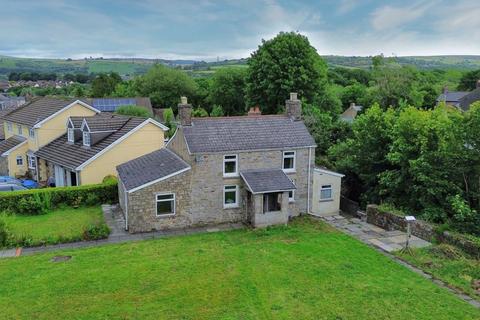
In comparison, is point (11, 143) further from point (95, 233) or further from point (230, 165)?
point (230, 165)

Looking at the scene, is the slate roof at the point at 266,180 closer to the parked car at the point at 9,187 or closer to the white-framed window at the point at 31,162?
the parked car at the point at 9,187

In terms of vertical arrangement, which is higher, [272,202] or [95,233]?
[272,202]

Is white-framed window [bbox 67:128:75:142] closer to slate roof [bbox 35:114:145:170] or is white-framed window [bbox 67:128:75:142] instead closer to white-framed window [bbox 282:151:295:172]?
slate roof [bbox 35:114:145:170]

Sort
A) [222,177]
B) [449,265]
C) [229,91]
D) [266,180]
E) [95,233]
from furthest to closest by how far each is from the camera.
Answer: [229,91] → [222,177] → [266,180] → [95,233] → [449,265]

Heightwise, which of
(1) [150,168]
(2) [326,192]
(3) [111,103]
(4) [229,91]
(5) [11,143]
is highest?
(4) [229,91]

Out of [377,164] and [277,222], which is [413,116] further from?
[277,222]

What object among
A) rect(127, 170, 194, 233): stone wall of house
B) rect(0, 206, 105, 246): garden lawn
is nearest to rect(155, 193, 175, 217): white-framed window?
rect(127, 170, 194, 233): stone wall of house

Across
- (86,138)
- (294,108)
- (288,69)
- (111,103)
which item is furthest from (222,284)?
(111,103)

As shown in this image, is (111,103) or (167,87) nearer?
(111,103)
